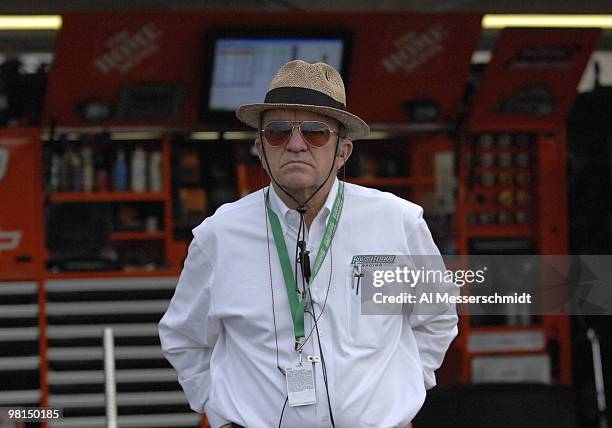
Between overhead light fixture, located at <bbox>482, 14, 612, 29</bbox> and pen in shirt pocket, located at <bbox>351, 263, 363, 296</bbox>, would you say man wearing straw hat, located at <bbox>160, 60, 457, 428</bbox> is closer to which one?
pen in shirt pocket, located at <bbox>351, 263, 363, 296</bbox>

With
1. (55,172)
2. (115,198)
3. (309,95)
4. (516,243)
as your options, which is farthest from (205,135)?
(309,95)

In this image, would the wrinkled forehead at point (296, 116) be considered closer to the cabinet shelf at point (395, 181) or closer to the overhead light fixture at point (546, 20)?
the overhead light fixture at point (546, 20)

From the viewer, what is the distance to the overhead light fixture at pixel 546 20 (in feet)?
22.0

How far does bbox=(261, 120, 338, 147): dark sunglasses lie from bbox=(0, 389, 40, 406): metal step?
12.2 ft

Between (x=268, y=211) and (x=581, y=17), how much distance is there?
4214 millimetres

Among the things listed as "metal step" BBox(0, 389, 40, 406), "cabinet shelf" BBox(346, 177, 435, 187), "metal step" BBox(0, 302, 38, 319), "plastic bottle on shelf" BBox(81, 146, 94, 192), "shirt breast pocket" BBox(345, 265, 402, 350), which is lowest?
"metal step" BBox(0, 389, 40, 406)

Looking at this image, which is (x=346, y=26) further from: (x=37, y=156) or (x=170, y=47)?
(x=37, y=156)

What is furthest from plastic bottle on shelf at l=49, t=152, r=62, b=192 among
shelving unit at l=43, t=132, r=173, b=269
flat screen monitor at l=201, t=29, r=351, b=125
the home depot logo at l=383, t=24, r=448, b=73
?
the home depot logo at l=383, t=24, r=448, b=73

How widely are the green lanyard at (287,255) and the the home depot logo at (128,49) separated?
11.2ft

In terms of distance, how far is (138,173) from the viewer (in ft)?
21.9

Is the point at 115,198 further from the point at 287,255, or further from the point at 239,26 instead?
the point at 287,255

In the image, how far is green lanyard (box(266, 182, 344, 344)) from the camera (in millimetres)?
2914

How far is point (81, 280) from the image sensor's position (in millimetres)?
6395

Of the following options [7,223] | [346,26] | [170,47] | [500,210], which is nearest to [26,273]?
[7,223]
